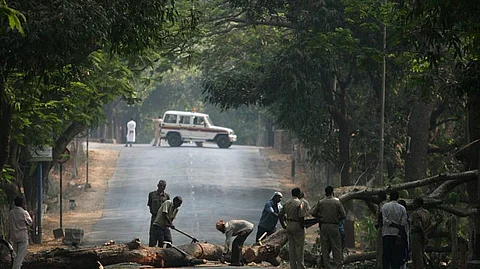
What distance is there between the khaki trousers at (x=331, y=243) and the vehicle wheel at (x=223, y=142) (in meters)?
42.3

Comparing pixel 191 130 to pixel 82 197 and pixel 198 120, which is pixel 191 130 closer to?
pixel 198 120

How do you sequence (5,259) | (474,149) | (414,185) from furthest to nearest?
(474,149), (414,185), (5,259)

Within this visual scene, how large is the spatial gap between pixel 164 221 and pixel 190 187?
22.0 m

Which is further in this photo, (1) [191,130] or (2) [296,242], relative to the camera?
(1) [191,130]

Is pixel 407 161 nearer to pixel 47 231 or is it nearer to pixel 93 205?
pixel 47 231

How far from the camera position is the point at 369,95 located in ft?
115

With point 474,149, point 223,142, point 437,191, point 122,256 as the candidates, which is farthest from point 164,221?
point 223,142

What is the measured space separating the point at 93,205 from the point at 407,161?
1520 cm

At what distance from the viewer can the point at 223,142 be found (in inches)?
2404

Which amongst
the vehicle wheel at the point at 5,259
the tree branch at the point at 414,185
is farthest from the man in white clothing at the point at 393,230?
the vehicle wheel at the point at 5,259

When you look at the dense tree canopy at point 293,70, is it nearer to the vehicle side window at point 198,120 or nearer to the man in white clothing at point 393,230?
the man in white clothing at point 393,230

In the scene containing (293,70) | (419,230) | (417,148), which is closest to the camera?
(419,230)

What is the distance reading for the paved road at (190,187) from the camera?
32406mm

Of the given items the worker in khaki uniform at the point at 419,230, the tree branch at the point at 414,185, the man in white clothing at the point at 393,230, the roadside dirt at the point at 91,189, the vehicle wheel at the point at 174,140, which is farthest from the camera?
the vehicle wheel at the point at 174,140
